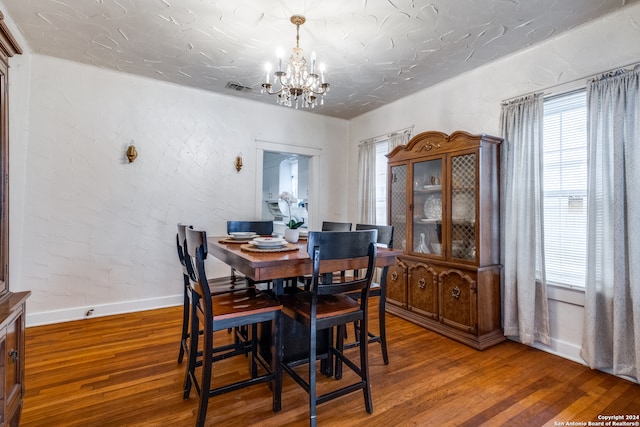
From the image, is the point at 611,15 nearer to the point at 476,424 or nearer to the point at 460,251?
the point at 460,251

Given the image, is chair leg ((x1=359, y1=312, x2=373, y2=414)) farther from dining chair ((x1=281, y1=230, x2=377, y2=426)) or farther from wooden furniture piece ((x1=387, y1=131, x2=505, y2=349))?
wooden furniture piece ((x1=387, y1=131, x2=505, y2=349))

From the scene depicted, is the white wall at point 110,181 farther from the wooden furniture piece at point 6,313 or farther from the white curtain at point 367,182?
the wooden furniture piece at point 6,313

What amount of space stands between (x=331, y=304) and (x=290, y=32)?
7.23 ft

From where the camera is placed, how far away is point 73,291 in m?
3.25

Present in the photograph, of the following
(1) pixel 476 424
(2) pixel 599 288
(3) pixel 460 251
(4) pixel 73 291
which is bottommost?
(1) pixel 476 424

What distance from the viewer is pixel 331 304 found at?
6.22 feet

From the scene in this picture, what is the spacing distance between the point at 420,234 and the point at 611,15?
7.43 ft

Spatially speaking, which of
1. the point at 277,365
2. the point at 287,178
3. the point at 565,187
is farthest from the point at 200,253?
the point at 287,178

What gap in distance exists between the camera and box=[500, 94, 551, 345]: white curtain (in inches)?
104

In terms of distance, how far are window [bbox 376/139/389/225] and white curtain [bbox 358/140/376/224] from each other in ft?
0.20

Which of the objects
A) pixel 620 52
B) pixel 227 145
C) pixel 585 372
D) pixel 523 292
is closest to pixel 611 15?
pixel 620 52

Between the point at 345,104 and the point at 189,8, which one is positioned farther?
the point at 345,104

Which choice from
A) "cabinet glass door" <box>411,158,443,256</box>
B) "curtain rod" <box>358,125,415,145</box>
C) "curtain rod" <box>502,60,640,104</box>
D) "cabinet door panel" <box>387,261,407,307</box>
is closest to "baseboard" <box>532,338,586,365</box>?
"cabinet glass door" <box>411,158,443,256</box>

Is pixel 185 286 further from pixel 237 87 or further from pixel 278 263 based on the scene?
pixel 237 87
